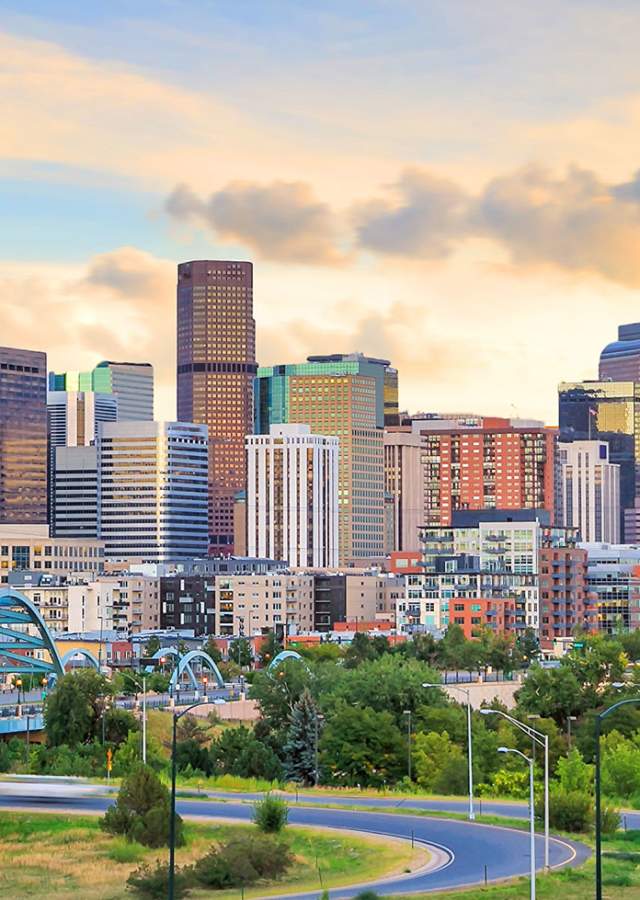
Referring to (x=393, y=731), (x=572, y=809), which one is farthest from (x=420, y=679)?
(x=572, y=809)

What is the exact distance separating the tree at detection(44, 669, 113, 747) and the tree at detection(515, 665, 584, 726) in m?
38.6

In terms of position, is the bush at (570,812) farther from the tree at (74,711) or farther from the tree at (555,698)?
the tree at (555,698)

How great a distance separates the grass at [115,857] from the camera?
81312 millimetres

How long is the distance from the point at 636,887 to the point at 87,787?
121ft

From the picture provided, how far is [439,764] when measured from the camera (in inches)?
5128

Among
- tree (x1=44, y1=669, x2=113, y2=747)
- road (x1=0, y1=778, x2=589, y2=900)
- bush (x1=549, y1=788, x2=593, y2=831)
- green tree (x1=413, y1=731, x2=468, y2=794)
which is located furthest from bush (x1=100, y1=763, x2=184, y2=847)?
tree (x1=44, y1=669, x2=113, y2=747)

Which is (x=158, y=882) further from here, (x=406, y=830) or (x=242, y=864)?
(x=406, y=830)

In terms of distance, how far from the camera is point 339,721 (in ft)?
445

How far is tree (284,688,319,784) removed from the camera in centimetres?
13812

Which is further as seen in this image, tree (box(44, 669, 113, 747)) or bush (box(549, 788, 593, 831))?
tree (box(44, 669, 113, 747))

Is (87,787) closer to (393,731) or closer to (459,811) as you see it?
(459,811)

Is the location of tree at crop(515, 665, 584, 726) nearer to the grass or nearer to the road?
the road

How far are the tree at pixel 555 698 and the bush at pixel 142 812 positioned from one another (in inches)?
3126

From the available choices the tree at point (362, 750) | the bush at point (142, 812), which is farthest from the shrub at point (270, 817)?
the tree at point (362, 750)
